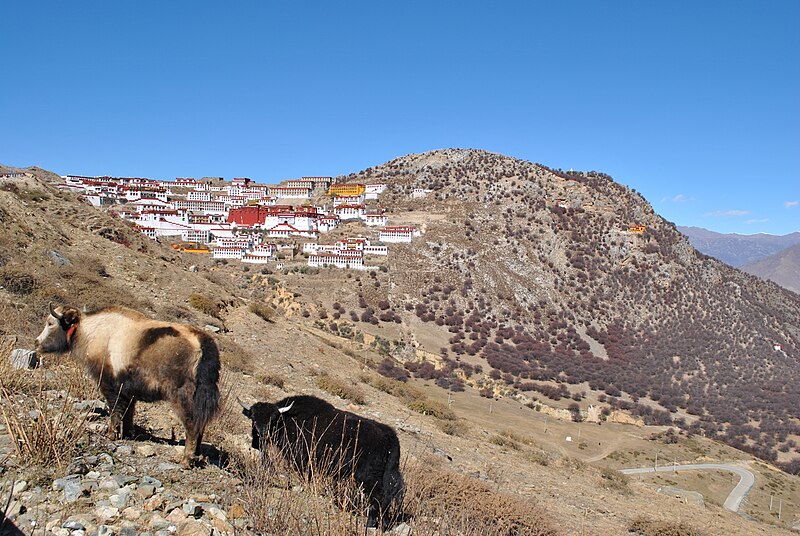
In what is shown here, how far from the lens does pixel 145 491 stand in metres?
3.87

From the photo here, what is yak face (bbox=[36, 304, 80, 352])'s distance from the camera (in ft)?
17.2

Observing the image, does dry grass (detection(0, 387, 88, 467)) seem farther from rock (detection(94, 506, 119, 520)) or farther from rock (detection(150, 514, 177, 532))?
rock (detection(150, 514, 177, 532))

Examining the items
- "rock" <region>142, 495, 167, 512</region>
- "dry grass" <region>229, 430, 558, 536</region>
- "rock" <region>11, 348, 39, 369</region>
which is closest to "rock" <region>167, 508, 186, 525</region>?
"rock" <region>142, 495, 167, 512</region>

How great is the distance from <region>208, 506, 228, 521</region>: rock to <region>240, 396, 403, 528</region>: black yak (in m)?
1.43

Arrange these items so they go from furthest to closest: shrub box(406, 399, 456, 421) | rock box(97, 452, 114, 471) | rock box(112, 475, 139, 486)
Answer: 1. shrub box(406, 399, 456, 421)
2. rock box(97, 452, 114, 471)
3. rock box(112, 475, 139, 486)

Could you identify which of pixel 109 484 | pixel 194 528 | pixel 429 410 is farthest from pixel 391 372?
pixel 194 528

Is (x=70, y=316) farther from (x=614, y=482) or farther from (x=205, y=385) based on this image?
(x=614, y=482)

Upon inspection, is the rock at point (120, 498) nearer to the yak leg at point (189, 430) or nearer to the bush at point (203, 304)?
the yak leg at point (189, 430)

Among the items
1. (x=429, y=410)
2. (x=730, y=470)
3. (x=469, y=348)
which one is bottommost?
(x=730, y=470)

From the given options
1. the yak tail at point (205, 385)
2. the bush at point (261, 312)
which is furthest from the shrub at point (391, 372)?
the yak tail at point (205, 385)

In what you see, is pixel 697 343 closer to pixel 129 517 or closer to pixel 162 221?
pixel 129 517

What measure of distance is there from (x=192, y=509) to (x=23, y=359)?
426cm

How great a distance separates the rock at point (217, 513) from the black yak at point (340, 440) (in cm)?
143

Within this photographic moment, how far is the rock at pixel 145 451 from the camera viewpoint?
4602 millimetres
